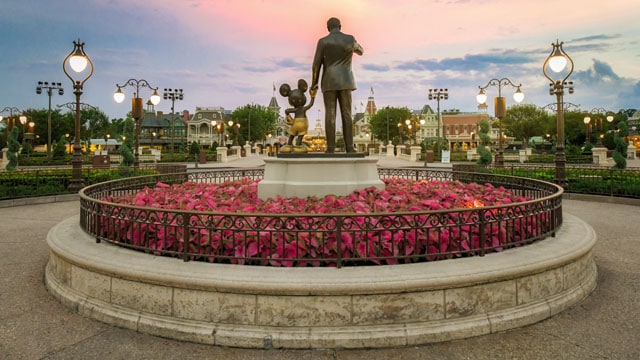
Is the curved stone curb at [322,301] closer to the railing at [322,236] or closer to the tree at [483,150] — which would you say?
the railing at [322,236]

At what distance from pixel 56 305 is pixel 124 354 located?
78.1 inches

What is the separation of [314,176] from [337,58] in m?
2.89

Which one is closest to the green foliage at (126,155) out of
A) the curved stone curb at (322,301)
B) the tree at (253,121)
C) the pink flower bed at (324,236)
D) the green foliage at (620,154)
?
the pink flower bed at (324,236)

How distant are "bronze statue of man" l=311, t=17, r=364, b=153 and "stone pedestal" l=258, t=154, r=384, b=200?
82 centimetres

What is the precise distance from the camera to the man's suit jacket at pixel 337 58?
28.6 feet

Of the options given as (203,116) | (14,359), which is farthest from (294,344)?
(203,116)

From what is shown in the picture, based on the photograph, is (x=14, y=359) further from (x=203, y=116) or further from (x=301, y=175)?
(x=203, y=116)

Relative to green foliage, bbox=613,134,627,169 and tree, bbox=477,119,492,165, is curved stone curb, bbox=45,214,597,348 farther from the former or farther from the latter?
green foliage, bbox=613,134,627,169

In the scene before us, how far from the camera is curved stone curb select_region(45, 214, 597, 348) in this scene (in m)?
4.02

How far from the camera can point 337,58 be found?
8789mm

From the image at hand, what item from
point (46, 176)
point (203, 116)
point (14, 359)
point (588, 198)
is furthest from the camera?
point (203, 116)

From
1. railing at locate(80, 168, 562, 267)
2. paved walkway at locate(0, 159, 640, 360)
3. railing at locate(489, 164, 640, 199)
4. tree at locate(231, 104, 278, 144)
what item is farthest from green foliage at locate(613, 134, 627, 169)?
tree at locate(231, 104, 278, 144)

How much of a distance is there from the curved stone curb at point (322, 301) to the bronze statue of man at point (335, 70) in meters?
5.04

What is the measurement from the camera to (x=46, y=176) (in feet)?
51.9
